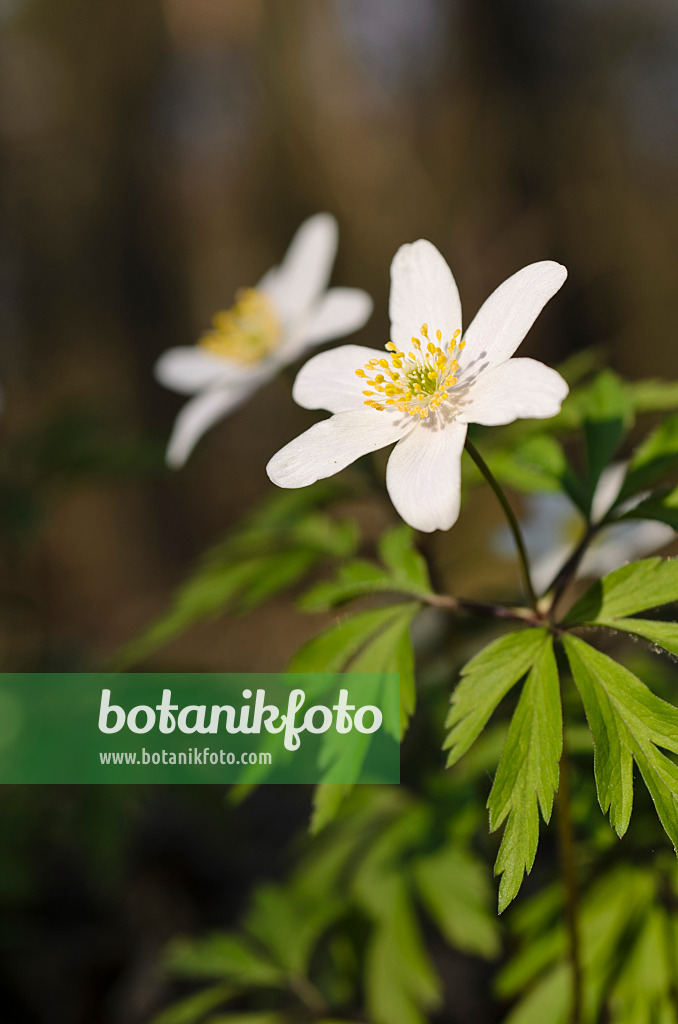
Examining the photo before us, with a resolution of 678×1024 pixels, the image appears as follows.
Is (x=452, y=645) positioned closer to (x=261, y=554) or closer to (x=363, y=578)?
(x=261, y=554)

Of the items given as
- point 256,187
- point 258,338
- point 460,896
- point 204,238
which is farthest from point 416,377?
point 204,238

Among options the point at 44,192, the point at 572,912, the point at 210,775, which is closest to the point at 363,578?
the point at 572,912

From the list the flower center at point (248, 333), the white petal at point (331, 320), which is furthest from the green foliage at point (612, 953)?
the flower center at point (248, 333)

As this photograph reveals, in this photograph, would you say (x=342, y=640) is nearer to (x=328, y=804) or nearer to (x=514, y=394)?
(x=328, y=804)

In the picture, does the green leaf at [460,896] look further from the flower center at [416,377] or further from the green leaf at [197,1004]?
the flower center at [416,377]

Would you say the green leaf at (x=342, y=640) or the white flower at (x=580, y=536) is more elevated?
the white flower at (x=580, y=536)

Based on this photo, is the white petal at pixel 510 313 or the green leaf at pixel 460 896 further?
the green leaf at pixel 460 896
